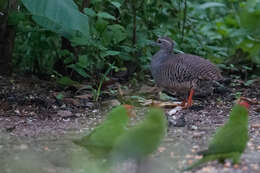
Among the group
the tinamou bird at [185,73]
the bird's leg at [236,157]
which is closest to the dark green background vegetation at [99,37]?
the tinamou bird at [185,73]

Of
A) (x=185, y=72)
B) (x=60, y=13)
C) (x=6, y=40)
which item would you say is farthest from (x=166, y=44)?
(x=6, y=40)

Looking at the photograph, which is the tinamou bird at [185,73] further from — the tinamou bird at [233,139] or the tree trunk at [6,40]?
the tinamou bird at [233,139]

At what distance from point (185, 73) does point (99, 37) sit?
3.55ft

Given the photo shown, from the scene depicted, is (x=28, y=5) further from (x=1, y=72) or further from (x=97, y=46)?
(x=1, y=72)

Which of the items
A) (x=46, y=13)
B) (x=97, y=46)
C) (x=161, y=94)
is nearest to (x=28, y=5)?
(x=46, y=13)

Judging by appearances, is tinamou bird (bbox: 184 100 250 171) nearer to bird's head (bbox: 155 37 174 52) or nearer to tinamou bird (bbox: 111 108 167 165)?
tinamou bird (bbox: 111 108 167 165)

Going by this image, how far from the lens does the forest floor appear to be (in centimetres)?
378

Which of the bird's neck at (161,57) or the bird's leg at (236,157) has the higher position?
the bird's neck at (161,57)

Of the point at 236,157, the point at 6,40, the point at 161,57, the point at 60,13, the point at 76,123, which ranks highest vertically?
the point at 60,13

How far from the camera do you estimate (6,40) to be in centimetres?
639

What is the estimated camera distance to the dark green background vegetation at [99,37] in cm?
551

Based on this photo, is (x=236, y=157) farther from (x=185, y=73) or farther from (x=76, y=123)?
(x=185, y=73)

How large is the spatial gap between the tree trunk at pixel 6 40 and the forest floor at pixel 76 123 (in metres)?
0.17

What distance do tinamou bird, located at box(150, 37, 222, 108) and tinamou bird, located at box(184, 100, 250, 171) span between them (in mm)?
2327
